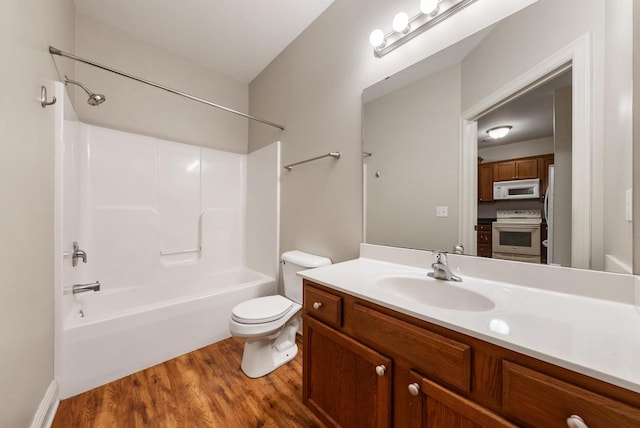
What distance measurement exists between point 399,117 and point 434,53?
35 cm

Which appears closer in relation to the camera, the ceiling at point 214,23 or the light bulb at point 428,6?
the light bulb at point 428,6

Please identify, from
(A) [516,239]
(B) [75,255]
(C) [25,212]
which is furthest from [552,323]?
(B) [75,255]

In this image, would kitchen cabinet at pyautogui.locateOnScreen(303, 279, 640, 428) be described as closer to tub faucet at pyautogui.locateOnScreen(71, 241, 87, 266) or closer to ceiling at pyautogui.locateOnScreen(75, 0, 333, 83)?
tub faucet at pyautogui.locateOnScreen(71, 241, 87, 266)

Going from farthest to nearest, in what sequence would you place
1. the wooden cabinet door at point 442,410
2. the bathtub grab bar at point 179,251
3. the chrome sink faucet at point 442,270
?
the bathtub grab bar at point 179,251, the chrome sink faucet at point 442,270, the wooden cabinet door at point 442,410

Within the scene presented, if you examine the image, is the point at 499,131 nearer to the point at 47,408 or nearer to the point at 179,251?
the point at 47,408

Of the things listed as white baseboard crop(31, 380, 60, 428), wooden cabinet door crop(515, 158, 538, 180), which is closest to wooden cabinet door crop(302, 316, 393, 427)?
wooden cabinet door crop(515, 158, 538, 180)

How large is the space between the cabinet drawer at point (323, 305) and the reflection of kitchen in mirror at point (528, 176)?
0.71 meters

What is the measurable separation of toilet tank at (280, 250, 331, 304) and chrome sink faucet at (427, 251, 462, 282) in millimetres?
804

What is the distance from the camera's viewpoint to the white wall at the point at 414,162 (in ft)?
3.89

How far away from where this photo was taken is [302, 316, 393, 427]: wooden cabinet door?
0.83 meters

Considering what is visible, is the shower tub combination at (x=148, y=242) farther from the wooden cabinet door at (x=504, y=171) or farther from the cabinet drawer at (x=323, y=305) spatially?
the wooden cabinet door at (x=504, y=171)

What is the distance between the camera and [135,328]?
1573mm

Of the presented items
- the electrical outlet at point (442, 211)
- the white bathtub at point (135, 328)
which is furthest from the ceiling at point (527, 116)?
the white bathtub at point (135, 328)

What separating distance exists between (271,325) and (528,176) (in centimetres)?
161
